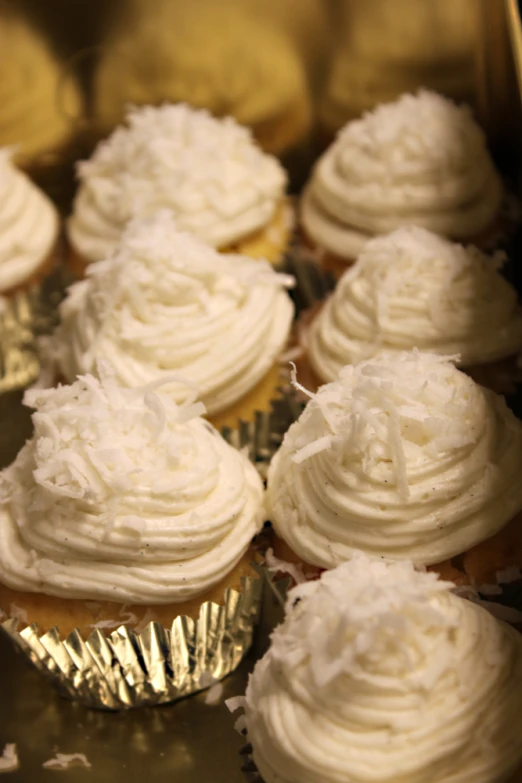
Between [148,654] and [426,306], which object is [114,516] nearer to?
[148,654]

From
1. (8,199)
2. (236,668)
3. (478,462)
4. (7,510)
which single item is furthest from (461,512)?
(8,199)

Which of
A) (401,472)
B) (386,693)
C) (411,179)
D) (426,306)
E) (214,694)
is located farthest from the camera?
(411,179)

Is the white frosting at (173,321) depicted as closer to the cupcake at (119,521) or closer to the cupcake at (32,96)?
the cupcake at (119,521)

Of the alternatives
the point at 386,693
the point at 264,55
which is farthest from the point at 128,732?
the point at 264,55

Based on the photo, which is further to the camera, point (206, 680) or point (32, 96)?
point (32, 96)

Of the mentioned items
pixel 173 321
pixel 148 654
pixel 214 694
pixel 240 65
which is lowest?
pixel 214 694

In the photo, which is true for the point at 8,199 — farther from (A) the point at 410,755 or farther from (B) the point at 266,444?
(A) the point at 410,755

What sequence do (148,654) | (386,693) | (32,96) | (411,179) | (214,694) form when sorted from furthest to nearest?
(32,96) → (411,179) → (214,694) → (148,654) → (386,693)

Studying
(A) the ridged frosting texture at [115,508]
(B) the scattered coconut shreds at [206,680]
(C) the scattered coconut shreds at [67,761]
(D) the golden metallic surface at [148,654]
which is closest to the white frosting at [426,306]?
(A) the ridged frosting texture at [115,508]
